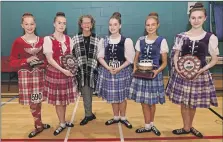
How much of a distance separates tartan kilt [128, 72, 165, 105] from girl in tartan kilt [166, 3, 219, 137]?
15 cm

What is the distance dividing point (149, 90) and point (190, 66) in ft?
1.55

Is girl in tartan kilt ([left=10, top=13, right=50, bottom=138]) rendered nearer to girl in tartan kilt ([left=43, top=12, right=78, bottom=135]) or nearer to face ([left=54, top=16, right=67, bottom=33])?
girl in tartan kilt ([left=43, top=12, right=78, bottom=135])

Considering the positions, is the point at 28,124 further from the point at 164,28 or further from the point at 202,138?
the point at 164,28

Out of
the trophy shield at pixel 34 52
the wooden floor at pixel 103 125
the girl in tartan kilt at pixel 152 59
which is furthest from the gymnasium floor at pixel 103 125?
the trophy shield at pixel 34 52

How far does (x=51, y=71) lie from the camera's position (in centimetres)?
283

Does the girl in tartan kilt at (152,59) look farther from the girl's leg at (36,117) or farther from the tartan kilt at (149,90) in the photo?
the girl's leg at (36,117)

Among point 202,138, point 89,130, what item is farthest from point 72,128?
point 202,138

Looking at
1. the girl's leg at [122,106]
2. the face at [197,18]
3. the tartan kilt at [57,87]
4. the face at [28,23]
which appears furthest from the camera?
the girl's leg at [122,106]

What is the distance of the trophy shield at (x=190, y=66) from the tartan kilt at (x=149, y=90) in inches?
10.9

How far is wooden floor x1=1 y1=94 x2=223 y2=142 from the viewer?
2873mm

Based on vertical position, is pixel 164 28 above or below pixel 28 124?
above

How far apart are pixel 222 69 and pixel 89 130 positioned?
3503mm

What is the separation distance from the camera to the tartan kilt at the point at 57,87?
283 centimetres

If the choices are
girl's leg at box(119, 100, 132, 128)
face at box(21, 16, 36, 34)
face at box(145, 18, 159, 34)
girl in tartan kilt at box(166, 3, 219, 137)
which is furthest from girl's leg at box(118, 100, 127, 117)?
face at box(21, 16, 36, 34)
